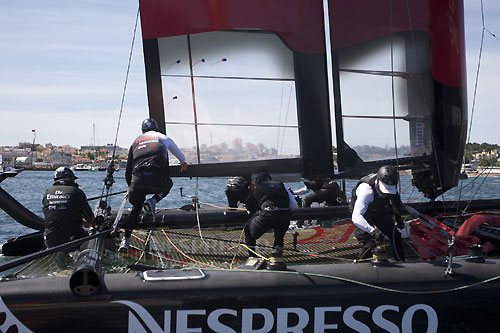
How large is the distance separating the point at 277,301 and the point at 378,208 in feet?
5.59

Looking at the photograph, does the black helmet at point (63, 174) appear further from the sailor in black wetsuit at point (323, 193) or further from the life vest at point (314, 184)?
the life vest at point (314, 184)

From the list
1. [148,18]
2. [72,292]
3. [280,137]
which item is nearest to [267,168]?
[280,137]

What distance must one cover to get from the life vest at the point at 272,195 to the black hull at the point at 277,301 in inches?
56.7

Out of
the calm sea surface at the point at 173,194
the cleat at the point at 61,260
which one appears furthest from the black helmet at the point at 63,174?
the calm sea surface at the point at 173,194

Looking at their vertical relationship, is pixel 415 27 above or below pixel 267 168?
above

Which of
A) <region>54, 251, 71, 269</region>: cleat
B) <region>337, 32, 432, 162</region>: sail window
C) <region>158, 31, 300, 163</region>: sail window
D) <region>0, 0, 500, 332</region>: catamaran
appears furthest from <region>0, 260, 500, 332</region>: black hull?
<region>337, 32, 432, 162</region>: sail window

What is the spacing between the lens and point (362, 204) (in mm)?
4699

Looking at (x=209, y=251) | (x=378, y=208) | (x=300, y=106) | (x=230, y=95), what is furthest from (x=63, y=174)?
(x=378, y=208)

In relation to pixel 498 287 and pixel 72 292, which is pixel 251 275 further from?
pixel 498 287

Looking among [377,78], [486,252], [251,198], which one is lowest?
[486,252]

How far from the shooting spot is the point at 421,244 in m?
5.27

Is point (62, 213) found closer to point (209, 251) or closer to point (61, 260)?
point (61, 260)

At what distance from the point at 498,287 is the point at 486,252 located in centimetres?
156

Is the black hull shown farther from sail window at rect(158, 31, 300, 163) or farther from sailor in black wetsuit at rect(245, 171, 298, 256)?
sail window at rect(158, 31, 300, 163)
